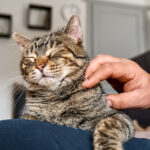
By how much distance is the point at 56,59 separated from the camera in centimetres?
92

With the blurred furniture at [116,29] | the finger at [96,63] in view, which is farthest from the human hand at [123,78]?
the blurred furniture at [116,29]

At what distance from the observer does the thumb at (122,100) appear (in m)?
0.99

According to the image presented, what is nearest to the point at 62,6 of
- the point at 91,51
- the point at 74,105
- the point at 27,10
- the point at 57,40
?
the point at 27,10

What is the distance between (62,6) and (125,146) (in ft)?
8.73

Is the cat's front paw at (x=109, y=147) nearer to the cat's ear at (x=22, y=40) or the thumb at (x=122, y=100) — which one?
the thumb at (x=122, y=100)

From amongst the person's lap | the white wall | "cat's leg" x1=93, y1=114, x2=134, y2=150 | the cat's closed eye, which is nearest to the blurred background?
the white wall

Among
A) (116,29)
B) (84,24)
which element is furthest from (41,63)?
(116,29)

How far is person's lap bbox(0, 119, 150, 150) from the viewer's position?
0.57 meters

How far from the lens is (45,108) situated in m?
0.92

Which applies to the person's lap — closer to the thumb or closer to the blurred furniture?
the thumb

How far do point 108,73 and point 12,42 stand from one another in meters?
2.09

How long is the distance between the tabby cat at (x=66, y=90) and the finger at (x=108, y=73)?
40 mm

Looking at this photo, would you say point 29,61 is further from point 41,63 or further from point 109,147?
point 109,147

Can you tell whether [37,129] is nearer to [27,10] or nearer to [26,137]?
[26,137]
